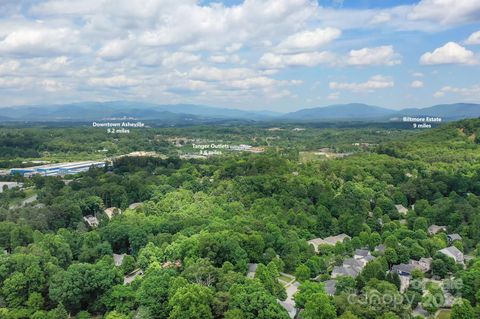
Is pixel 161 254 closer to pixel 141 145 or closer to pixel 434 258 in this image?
pixel 434 258

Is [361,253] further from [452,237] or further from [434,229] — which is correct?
[434,229]

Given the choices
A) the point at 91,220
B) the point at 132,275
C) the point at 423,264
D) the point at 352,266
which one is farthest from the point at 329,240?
the point at 91,220

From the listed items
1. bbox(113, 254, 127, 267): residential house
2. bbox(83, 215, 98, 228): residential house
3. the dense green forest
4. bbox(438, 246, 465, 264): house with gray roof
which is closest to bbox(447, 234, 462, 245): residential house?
the dense green forest

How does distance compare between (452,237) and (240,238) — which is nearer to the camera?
(240,238)

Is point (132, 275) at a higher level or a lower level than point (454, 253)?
lower

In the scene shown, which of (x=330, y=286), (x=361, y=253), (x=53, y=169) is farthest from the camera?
(x=53, y=169)

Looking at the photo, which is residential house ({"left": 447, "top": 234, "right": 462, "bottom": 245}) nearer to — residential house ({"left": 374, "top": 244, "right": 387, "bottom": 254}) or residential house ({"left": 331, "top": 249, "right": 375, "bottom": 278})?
residential house ({"left": 374, "top": 244, "right": 387, "bottom": 254})

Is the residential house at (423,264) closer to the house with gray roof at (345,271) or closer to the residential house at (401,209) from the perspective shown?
the house with gray roof at (345,271)

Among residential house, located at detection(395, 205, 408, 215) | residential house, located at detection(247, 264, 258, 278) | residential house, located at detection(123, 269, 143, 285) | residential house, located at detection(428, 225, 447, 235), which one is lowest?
residential house, located at detection(123, 269, 143, 285)
